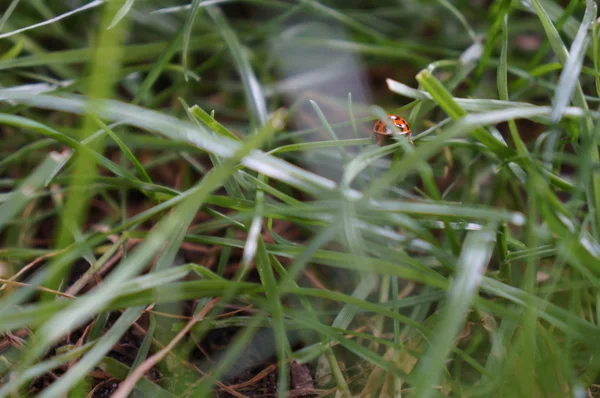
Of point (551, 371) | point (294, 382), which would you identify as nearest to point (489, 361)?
point (551, 371)

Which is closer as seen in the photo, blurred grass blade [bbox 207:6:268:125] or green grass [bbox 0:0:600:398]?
green grass [bbox 0:0:600:398]

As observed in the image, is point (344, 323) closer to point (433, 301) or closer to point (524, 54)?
point (433, 301)

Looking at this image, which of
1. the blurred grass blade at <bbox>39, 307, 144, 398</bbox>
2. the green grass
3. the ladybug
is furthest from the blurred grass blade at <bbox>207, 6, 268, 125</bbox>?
the blurred grass blade at <bbox>39, 307, 144, 398</bbox>

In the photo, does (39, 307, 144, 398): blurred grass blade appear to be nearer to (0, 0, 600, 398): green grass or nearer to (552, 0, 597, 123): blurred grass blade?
(0, 0, 600, 398): green grass

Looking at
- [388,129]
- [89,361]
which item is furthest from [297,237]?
[89,361]

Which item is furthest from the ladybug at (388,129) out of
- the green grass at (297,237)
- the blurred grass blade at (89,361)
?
the blurred grass blade at (89,361)

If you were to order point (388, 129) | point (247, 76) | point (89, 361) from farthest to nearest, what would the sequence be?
point (247, 76) < point (388, 129) < point (89, 361)

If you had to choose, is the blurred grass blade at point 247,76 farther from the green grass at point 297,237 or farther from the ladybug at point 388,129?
the ladybug at point 388,129

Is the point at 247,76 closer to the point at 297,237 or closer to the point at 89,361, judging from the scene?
the point at 297,237
